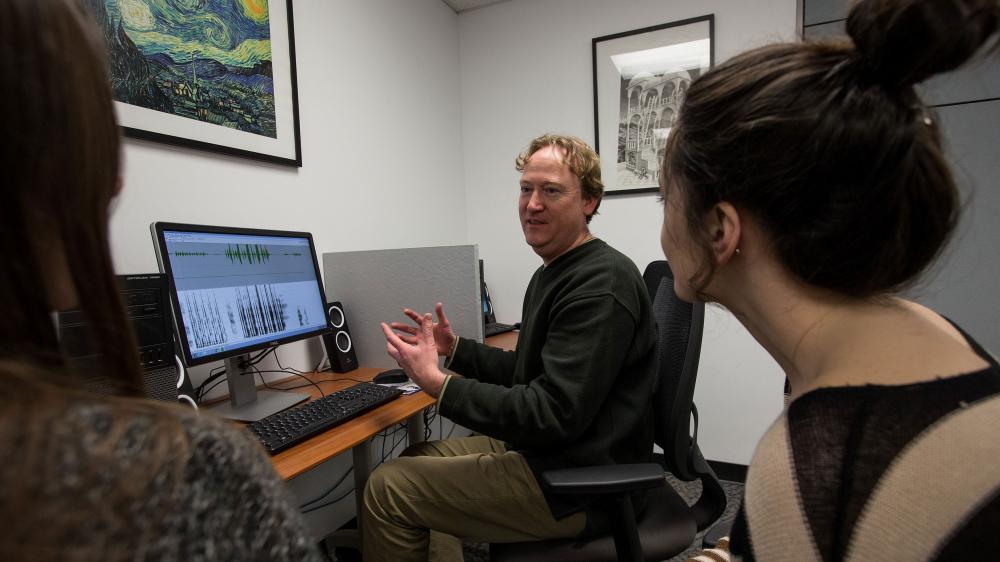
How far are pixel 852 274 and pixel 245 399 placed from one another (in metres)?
1.40

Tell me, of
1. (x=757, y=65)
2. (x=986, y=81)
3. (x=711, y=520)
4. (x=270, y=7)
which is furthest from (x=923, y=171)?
(x=986, y=81)

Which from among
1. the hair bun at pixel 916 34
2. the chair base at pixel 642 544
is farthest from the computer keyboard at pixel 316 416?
the hair bun at pixel 916 34

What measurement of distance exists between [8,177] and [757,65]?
725 mm

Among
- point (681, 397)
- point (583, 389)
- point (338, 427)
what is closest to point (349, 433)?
point (338, 427)

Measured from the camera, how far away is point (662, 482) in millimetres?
1061

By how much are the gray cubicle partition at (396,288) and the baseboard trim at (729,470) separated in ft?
5.39

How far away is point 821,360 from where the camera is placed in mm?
607

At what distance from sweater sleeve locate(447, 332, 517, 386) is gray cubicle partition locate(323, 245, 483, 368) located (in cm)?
10

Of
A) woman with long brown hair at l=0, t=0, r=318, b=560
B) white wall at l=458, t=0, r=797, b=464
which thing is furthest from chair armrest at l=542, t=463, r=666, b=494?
white wall at l=458, t=0, r=797, b=464

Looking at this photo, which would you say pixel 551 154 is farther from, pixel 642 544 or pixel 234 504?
pixel 234 504

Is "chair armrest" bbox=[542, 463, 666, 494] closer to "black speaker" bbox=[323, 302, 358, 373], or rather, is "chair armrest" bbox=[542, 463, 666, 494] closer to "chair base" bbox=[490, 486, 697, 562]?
"chair base" bbox=[490, 486, 697, 562]

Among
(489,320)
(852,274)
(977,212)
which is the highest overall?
(977,212)

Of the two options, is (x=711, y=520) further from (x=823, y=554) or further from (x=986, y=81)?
(x=986, y=81)

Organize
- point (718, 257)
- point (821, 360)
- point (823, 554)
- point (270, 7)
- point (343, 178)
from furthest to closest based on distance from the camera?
1. point (343, 178)
2. point (270, 7)
3. point (718, 257)
4. point (821, 360)
5. point (823, 554)
